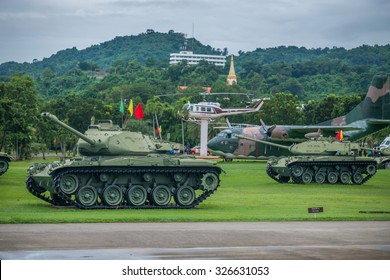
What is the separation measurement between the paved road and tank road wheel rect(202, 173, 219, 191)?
6442mm

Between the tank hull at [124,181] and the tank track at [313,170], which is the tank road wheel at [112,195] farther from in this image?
the tank track at [313,170]

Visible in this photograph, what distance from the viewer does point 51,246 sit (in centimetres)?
1934

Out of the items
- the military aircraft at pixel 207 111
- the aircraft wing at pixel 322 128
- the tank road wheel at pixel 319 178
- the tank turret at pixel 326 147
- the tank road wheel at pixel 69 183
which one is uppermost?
the military aircraft at pixel 207 111

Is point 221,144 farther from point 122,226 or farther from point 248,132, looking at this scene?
point 122,226

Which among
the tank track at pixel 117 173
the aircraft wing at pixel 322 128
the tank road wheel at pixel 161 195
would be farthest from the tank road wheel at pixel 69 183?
the aircraft wing at pixel 322 128

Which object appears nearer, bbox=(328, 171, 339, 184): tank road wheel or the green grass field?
the green grass field

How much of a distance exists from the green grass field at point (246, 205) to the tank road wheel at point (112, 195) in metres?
0.87

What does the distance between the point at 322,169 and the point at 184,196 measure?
1933 cm

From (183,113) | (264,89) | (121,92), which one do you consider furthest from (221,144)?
(264,89)

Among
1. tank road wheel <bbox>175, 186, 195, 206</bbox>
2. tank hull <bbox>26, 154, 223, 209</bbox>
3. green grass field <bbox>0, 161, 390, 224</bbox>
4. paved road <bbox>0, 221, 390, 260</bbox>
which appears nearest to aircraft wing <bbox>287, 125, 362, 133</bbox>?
green grass field <bbox>0, 161, 390, 224</bbox>

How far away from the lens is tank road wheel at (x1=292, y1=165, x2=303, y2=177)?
4922cm

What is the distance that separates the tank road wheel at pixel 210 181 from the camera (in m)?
32.2

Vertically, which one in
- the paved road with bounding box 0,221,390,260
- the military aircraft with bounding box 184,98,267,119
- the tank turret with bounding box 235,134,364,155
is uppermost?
the military aircraft with bounding box 184,98,267,119

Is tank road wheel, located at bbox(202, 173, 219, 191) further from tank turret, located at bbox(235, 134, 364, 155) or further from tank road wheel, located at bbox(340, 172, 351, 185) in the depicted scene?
tank turret, located at bbox(235, 134, 364, 155)
